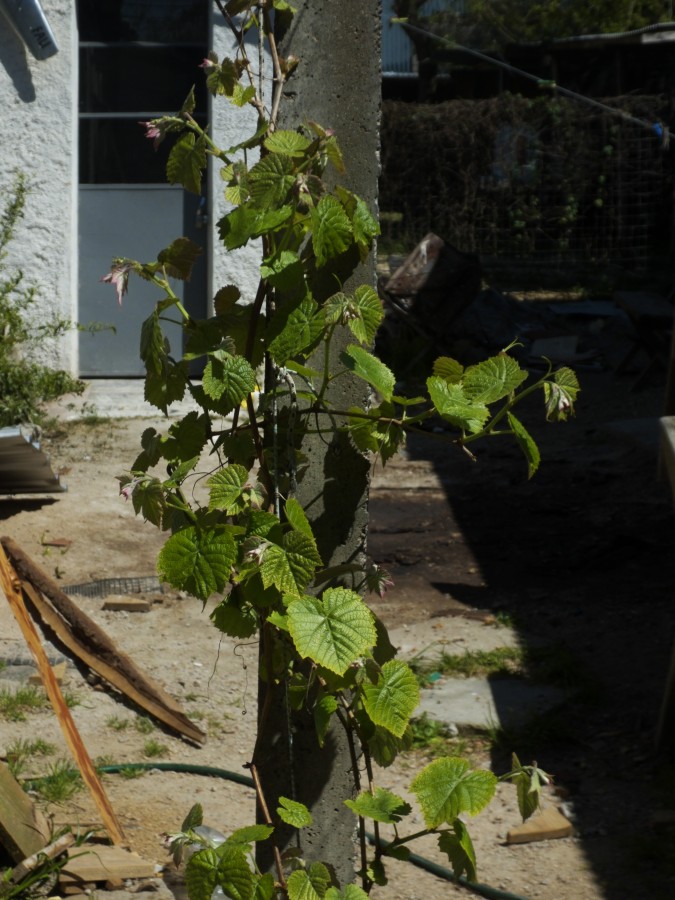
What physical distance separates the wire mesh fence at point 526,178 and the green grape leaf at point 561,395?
14.2 meters

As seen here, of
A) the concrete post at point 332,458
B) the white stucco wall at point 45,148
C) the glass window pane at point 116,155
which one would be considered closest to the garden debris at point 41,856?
the concrete post at point 332,458

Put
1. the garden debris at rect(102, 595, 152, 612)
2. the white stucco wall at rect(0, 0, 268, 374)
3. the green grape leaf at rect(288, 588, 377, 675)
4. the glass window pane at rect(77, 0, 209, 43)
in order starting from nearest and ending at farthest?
the green grape leaf at rect(288, 588, 377, 675) → the garden debris at rect(102, 595, 152, 612) → the white stucco wall at rect(0, 0, 268, 374) → the glass window pane at rect(77, 0, 209, 43)

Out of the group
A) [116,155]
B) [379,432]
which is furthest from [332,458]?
[116,155]

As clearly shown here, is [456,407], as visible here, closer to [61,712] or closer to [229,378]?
[229,378]

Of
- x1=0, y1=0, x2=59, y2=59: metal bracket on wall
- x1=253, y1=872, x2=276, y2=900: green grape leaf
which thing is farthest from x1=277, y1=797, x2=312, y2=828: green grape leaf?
x1=0, y1=0, x2=59, y2=59: metal bracket on wall

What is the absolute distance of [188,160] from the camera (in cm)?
184

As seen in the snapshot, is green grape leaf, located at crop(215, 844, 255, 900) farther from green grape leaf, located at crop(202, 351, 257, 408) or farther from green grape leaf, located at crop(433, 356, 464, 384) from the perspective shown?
green grape leaf, located at crop(433, 356, 464, 384)

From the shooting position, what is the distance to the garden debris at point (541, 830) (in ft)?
11.4

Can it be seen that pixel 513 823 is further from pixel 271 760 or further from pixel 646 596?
pixel 646 596

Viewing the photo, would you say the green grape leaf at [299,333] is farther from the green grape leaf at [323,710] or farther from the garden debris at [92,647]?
the garden debris at [92,647]

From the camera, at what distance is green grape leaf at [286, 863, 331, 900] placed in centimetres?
178

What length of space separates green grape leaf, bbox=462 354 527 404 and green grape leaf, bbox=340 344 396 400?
6.0 inches

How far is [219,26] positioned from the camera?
911 centimetres

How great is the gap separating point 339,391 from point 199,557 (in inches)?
17.9
